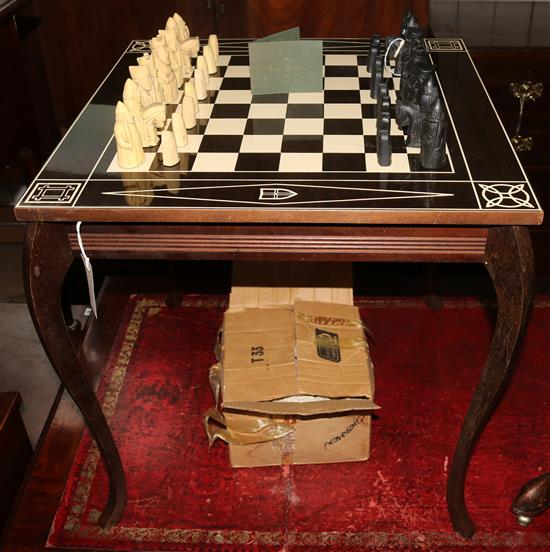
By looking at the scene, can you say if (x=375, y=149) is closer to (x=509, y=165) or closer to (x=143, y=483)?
(x=509, y=165)

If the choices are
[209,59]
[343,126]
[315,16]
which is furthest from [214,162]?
[315,16]

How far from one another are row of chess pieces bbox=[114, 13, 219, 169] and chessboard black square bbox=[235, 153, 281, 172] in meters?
0.13

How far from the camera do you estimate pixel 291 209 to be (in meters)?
1.22

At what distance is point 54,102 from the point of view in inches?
106

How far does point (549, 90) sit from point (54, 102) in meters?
1.75

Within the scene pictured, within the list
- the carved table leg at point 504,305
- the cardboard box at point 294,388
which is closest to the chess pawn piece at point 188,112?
the cardboard box at point 294,388

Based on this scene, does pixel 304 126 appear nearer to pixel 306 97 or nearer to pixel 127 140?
pixel 306 97

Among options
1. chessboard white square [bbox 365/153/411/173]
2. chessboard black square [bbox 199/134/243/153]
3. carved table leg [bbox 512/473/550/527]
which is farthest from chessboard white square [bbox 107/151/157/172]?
carved table leg [bbox 512/473/550/527]

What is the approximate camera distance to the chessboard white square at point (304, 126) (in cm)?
149

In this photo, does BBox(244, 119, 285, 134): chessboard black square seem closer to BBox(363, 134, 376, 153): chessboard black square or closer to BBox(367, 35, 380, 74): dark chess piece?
BBox(363, 134, 376, 153): chessboard black square

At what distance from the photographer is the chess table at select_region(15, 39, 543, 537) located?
1229 millimetres

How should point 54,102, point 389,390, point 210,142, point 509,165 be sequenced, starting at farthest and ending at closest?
1. point 54,102
2. point 389,390
3. point 210,142
4. point 509,165

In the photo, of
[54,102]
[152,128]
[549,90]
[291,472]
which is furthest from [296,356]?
[54,102]

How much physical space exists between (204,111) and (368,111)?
14.6 inches
